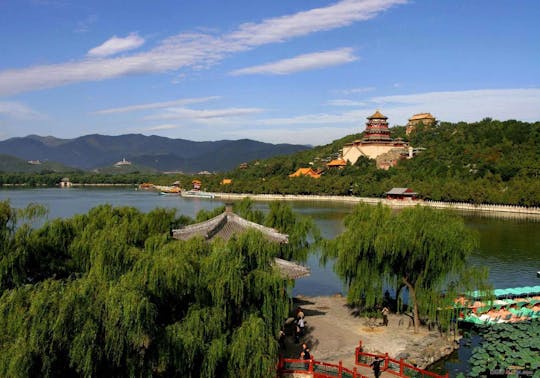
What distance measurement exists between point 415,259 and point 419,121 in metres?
78.7

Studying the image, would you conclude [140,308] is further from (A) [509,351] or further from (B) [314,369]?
(A) [509,351]

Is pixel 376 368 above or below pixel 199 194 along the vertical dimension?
below

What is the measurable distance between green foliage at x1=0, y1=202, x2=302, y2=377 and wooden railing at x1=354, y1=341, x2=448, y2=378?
187 cm

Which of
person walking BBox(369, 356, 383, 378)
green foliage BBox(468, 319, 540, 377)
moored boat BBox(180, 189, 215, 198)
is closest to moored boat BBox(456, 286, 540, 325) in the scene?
green foliage BBox(468, 319, 540, 377)

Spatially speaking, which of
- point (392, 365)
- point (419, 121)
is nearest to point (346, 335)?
point (392, 365)

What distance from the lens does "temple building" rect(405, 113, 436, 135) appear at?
8522 centimetres

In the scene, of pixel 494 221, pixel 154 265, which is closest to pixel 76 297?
pixel 154 265

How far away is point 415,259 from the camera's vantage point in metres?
12.0

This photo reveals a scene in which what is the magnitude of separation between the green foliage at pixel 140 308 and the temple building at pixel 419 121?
79.5 metres

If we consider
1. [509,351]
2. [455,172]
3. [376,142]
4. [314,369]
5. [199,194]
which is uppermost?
[376,142]

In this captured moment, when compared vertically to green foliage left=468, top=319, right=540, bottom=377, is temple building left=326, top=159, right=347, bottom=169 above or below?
above

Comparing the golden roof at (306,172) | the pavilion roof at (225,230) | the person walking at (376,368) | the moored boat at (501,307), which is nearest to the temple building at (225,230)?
the pavilion roof at (225,230)

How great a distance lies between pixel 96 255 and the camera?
35.0ft

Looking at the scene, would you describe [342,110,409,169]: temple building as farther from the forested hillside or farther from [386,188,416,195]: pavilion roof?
[386,188,416,195]: pavilion roof
